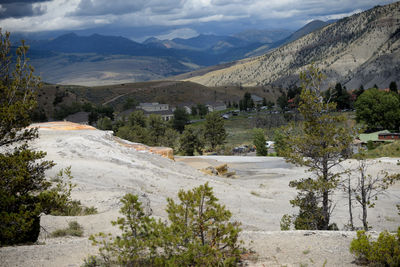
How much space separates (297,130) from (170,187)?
993cm

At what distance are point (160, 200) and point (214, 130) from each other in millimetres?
54493

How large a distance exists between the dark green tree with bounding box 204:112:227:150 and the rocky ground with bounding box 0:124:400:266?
1250 inches

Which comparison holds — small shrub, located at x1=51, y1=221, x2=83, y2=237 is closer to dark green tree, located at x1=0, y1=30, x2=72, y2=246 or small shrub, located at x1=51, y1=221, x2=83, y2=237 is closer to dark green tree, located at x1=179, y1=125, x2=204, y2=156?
dark green tree, located at x1=0, y1=30, x2=72, y2=246

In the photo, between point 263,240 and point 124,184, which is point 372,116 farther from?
point 263,240

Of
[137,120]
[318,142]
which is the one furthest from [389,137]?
[318,142]

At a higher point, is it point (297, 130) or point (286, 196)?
point (297, 130)

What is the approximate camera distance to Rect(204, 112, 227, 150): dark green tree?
75.2m

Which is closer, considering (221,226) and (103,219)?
(221,226)

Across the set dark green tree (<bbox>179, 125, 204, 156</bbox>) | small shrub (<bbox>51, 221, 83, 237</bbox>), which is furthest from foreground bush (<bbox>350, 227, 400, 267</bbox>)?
dark green tree (<bbox>179, 125, 204, 156</bbox>)

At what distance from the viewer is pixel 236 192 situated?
2689cm

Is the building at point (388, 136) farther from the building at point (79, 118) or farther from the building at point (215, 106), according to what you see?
the building at point (215, 106)

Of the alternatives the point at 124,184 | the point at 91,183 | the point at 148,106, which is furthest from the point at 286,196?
the point at 148,106

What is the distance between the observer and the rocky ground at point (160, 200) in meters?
10.5

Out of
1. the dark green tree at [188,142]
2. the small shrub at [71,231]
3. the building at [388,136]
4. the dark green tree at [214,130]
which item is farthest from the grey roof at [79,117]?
the small shrub at [71,231]
